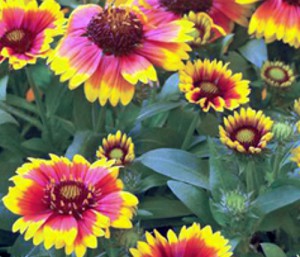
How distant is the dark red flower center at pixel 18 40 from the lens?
3.70 ft

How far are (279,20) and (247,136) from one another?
33 centimetres

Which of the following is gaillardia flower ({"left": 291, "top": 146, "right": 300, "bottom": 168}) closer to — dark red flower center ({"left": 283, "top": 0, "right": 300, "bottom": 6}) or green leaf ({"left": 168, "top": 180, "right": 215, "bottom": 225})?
green leaf ({"left": 168, "top": 180, "right": 215, "bottom": 225})

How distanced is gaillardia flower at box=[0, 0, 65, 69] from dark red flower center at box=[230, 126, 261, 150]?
0.33 m

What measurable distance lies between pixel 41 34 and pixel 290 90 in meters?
0.51

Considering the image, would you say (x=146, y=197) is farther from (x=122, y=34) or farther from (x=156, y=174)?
(x=122, y=34)

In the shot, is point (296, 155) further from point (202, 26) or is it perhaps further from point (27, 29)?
point (27, 29)

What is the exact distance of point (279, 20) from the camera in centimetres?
125

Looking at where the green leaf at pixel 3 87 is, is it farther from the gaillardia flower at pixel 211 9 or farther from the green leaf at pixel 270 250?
the green leaf at pixel 270 250

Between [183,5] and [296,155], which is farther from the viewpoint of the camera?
[183,5]

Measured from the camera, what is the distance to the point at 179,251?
876 millimetres

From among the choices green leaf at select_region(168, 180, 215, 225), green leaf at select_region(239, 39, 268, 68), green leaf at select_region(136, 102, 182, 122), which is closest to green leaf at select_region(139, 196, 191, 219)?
green leaf at select_region(168, 180, 215, 225)

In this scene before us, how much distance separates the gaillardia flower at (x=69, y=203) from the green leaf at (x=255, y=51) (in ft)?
1.98

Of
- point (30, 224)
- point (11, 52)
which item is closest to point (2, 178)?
point (11, 52)

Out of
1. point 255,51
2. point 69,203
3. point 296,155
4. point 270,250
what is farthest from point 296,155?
point 255,51
